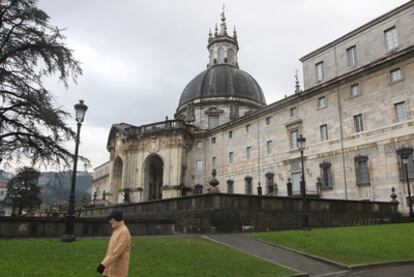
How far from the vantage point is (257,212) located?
20125mm

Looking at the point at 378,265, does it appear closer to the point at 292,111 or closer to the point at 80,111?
the point at 80,111

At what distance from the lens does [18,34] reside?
1708cm

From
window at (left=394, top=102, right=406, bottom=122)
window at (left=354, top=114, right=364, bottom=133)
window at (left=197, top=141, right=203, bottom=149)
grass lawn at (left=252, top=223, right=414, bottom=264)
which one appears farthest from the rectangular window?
grass lawn at (left=252, top=223, right=414, bottom=264)

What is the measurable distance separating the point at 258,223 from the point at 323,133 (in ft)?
53.3

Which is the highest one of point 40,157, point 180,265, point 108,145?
point 108,145

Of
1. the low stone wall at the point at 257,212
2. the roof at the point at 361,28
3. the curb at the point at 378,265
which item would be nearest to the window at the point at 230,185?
the roof at the point at 361,28

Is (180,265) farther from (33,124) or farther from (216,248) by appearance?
(33,124)

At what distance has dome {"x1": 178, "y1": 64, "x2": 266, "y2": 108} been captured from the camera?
5731 centimetres

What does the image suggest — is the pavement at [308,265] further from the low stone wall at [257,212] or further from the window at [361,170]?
the window at [361,170]

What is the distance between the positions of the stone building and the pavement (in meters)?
16.6

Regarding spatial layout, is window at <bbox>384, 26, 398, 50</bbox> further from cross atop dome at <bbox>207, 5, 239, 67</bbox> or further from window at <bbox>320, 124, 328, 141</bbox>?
cross atop dome at <bbox>207, 5, 239, 67</bbox>

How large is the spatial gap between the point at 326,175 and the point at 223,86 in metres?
29.2

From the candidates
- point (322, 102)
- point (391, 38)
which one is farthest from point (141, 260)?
point (391, 38)

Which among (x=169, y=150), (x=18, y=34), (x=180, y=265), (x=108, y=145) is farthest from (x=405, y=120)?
(x=108, y=145)
